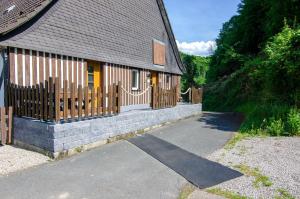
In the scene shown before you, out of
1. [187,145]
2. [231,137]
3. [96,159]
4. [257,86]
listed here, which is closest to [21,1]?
[96,159]

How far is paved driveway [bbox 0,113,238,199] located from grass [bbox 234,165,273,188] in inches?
53.2

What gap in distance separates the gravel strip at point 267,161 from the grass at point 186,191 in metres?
0.51

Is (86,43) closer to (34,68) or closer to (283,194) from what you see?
(34,68)

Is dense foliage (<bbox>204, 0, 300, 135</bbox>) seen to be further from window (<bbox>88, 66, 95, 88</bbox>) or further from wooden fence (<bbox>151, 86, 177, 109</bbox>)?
window (<bbox>88, 66, 95, 88</bbox>)

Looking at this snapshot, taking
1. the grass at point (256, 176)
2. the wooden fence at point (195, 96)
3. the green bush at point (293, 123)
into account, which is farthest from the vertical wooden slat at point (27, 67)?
the wooden fence at point (195, 96)

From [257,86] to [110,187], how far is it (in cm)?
1745

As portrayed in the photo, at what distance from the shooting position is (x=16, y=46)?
8086 millimetres

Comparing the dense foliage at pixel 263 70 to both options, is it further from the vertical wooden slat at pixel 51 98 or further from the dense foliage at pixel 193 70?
the vertical wooden slat at pixel 51 98

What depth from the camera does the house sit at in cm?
848

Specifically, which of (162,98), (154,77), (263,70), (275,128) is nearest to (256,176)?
(275,128)

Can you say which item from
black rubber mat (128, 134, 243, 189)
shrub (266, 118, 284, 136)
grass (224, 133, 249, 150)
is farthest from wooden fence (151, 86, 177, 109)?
shrub (266, 118, 284, 136)

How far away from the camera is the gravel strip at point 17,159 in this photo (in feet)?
18.2

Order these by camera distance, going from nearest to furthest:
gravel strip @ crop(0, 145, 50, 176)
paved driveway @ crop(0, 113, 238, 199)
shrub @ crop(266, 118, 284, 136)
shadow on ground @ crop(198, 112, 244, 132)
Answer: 1. paved driveway @ crop(0, 113, 238, 199)
2. gravel strip @ crop(0, 145, 50, 176)
3. shrub @ crop(266, 118, 284, 136)
4. shadow on ground @ crop(198, 112, 244, 132)

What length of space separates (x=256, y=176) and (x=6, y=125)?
668cm
